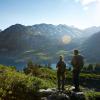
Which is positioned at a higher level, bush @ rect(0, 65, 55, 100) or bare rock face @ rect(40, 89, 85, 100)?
bush @ rect(0, 65, 55, 100)

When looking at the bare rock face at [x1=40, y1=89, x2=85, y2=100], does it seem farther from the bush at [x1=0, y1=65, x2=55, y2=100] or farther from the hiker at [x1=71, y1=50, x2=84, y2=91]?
the hiker at [x1=71, y1=50, x2=84, y2=91]

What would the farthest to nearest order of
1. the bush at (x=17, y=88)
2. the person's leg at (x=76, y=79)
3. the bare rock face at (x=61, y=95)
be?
the person's leg at (x=76, y=79)
the bare rock face at (x=61, y=95)
the bush at (x=17, y=88)

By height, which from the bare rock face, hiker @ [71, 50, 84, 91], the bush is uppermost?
hiker @ [71, 50, 84, 91]

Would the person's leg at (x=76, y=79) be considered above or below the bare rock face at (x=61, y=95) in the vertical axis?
above

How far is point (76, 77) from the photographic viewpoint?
23984mm

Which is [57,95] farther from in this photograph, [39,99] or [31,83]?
[31,83]

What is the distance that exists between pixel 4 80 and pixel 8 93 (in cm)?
232

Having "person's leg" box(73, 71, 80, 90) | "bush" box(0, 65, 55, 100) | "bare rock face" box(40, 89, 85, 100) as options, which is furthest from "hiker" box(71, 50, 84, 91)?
"bush" box(0, 65, 55, 100)

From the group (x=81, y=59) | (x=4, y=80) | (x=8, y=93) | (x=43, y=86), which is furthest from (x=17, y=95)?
(x=81, y=59)

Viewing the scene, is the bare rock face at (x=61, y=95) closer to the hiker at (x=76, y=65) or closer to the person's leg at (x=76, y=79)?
the person's leg at (x=76, y=79)

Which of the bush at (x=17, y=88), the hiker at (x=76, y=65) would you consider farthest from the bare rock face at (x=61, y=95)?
the hiker at (x=76, y=65)

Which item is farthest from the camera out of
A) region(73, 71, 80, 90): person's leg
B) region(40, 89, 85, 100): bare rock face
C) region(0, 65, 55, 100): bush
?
region(73, 71, 80, 90): person's leg

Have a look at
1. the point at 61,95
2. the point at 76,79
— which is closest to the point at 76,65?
the point at 76,79

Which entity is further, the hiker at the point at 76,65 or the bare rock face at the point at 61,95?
the hiker at the point at 76,65
